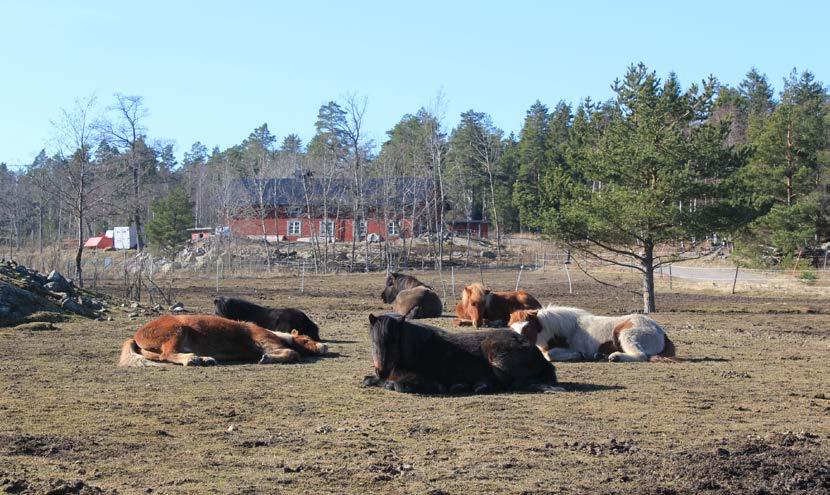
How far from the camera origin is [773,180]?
53.4 meters

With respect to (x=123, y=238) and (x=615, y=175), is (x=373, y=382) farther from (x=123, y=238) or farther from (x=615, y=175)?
(x=123, y=238)

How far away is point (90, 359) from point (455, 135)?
88639mm

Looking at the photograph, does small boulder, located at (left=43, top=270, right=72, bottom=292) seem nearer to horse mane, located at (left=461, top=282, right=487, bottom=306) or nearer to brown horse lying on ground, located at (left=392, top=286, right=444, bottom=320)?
brown horse lying on ground, located at (left=392, top=286, right=444, bottom=320)

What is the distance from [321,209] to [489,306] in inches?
2341

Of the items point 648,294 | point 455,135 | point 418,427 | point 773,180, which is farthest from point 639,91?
point 455,135

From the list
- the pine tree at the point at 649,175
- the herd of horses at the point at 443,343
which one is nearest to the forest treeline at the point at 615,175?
the pine tree at the point at 649,175

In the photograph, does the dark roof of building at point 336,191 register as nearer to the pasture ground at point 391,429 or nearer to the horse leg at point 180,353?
the horse leg at point 180,353

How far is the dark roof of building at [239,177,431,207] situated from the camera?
6675 centimetres

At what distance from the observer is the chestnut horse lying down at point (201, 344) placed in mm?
11398

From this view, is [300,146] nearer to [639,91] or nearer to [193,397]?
[639,91]

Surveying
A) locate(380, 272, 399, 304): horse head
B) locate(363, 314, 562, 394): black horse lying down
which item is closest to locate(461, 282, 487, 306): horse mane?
locate(380, 272, 399, 304): horse head

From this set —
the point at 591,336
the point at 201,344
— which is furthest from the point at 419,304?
the point at 201,344

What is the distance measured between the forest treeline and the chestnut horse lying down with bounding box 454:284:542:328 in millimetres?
8072

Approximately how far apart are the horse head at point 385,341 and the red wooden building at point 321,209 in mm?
56232
